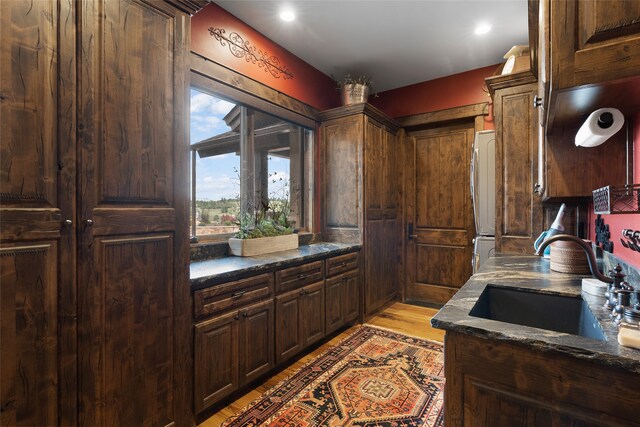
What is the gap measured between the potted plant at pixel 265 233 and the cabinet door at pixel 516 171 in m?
1.90

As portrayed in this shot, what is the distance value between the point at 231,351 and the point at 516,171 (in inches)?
103

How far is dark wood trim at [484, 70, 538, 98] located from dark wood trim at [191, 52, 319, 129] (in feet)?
5.98

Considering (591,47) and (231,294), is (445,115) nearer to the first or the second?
(591,47)

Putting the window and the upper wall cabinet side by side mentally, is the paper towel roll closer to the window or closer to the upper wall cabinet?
the upper wall cabinet

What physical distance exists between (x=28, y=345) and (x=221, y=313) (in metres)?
0.93

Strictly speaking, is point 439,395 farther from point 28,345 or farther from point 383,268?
point 28,345

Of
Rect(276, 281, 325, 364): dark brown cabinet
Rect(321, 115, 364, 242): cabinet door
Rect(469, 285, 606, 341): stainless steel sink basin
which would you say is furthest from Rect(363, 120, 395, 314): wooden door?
Rect(469, 285, 606, 341): stainless steel sink basin

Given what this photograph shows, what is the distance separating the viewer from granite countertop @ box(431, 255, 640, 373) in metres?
0.81

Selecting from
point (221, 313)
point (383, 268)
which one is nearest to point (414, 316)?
point (383, 268)

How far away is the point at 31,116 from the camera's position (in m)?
1.17

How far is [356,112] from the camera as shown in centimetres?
347

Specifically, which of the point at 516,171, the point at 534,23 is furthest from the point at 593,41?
the point at 516,171

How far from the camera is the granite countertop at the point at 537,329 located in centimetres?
81

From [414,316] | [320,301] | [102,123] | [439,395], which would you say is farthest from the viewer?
[414,316]
